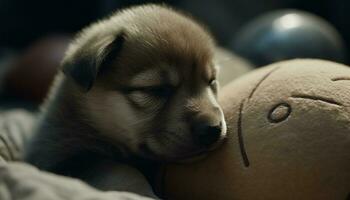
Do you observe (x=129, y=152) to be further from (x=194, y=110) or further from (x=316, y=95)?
(x=316, y=95)

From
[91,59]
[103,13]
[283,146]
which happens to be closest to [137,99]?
[91,59]

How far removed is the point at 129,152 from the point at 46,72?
174cm

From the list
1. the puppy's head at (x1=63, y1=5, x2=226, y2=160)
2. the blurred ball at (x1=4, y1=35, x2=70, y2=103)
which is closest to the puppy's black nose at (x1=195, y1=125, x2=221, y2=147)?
the puppy's head at (x1=63, y1=5, x2=226, y2=160)

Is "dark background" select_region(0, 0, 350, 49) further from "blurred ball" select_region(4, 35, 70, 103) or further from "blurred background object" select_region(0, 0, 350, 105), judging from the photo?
"blurred ball" select_region(4, 35, 70, 103)

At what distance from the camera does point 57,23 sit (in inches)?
160

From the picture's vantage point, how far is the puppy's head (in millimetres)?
1535

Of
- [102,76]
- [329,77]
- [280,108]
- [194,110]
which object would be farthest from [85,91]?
[329,77]

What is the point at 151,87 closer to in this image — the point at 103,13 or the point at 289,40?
the point at 289,40

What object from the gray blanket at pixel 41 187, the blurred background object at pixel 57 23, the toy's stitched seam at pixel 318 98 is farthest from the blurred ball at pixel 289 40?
the gray blanket at pixel 41 187

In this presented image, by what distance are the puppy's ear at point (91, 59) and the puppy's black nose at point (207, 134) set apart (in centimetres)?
32

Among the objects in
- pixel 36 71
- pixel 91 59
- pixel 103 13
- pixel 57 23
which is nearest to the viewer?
pixel 91 59

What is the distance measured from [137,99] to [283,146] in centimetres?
43

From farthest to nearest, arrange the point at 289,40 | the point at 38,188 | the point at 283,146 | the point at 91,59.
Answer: the point at 289,40 < the point at 91,59 < the point at 283,146 < the point at 38,188

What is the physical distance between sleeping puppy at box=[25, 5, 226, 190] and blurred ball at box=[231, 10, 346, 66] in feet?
2.81
